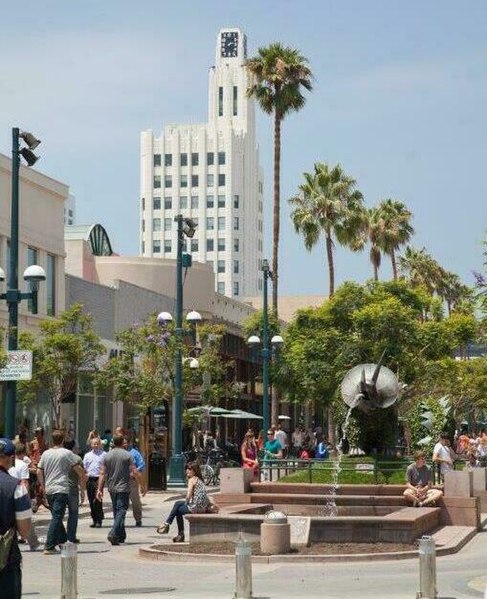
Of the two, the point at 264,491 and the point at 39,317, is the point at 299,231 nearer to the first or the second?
the point at 39,317

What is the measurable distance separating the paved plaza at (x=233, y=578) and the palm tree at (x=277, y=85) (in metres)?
41.6

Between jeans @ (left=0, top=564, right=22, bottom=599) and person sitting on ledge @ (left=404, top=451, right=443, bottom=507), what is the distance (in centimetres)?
1617

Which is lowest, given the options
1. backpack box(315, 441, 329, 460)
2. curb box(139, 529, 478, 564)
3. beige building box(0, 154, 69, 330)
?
curb box(139, 529, 478, 564)

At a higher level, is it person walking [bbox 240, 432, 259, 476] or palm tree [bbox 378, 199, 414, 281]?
palm tree [bbox 378, 199, 414, 281]

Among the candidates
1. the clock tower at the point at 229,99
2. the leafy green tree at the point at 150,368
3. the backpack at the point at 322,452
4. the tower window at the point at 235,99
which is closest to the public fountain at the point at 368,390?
the leafy green tree at the point at 150,368

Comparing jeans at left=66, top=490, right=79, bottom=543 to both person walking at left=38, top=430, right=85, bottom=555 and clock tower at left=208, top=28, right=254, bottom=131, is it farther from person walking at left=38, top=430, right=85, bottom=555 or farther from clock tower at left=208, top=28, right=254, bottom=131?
clock tower at left=208, top=28, right=254, bottom=131

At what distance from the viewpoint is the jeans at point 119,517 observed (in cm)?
2217

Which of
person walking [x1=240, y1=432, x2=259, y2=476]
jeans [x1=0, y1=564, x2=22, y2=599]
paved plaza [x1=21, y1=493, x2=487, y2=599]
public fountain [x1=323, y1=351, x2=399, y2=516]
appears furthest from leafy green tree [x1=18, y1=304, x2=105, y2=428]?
jeans [x1=0, y1=564, x2=22, y2=599]

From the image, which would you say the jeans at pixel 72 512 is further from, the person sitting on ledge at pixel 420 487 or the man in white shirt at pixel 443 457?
the man in white shirt at pixel 443 457

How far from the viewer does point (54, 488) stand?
66.3ft

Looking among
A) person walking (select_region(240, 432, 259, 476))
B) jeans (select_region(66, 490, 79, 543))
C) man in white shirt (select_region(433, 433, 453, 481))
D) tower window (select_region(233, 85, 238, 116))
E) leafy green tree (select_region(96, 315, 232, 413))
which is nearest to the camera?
jeans (select_region(66, 490, 79, 543))

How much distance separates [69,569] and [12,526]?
364cm

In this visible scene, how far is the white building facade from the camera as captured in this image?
567 ft

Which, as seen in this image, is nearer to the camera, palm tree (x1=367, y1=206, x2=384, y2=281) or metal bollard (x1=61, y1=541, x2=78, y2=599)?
metal bollard (x1=61, y1=541, x2=78, y2=599)
